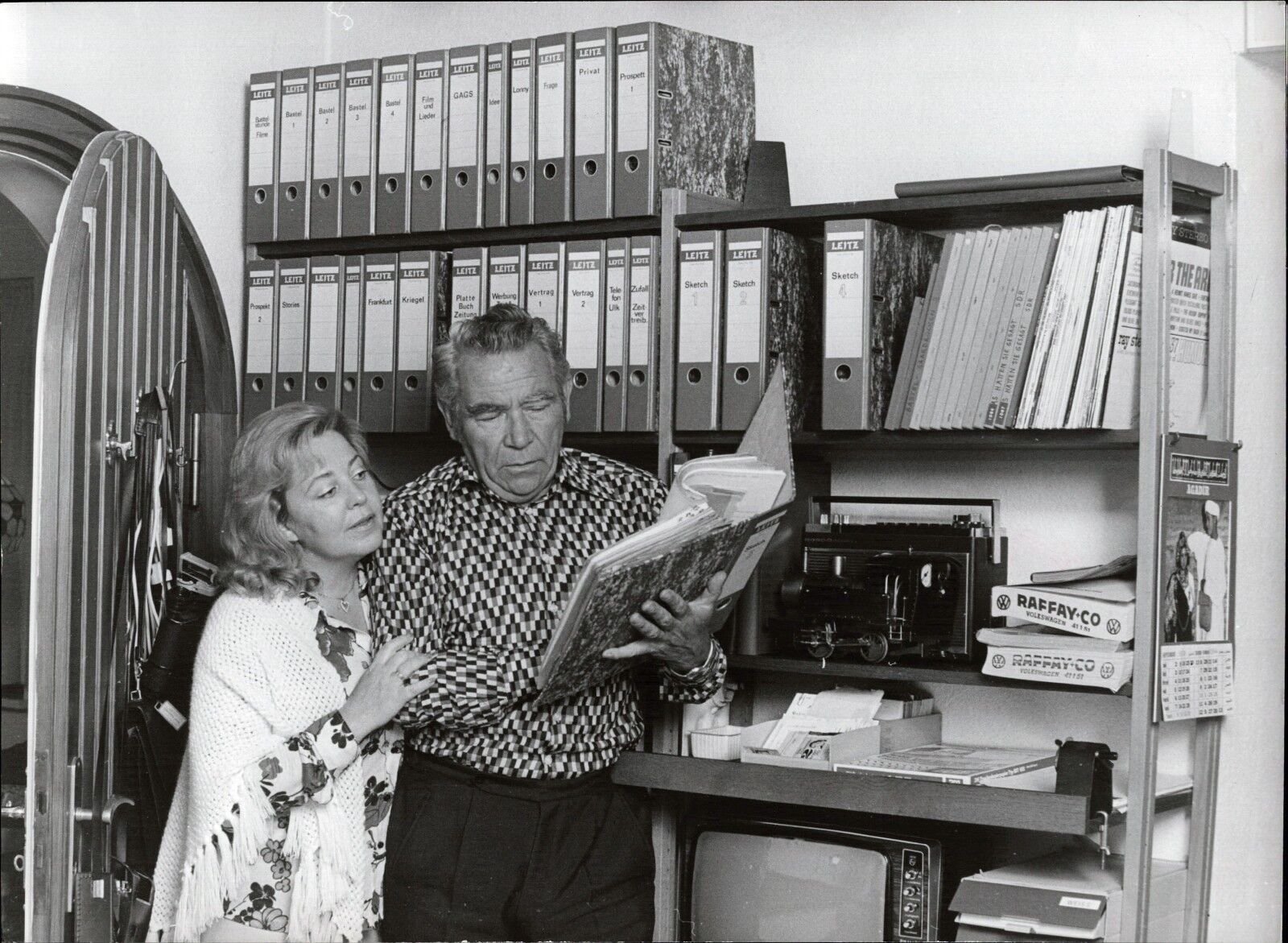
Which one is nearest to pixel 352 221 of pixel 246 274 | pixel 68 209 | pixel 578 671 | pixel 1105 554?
pixel 246 274

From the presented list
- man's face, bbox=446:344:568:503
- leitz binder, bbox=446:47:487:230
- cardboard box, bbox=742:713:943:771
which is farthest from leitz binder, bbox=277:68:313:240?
cardboard box, bbox=742:713:943:771

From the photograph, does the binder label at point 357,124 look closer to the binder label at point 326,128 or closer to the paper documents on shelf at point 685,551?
the binder label at point 326,128

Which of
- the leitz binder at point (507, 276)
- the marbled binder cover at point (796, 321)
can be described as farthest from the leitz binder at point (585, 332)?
the marbled binder cover at point (796, 321)

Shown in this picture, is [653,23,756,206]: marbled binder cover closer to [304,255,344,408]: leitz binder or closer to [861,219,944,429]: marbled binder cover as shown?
[861,219,944,429]: marbled binder cover

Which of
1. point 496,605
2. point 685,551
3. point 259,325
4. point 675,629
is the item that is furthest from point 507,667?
point 259,325

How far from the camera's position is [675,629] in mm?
2215

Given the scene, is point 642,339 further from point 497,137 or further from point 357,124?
point 357,124

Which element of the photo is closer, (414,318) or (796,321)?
(796,321)

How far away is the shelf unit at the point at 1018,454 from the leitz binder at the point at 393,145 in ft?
1.95

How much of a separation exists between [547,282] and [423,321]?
0.91 feet

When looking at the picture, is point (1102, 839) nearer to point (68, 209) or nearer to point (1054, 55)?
point (1054, 55)

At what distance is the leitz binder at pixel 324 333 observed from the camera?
9.61ft

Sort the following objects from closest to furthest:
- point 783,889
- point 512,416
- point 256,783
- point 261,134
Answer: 1. point 256,783
2. point 512,416
3. point 783,889
4. point 261,134

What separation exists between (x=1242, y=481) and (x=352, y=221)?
5.60 ft
